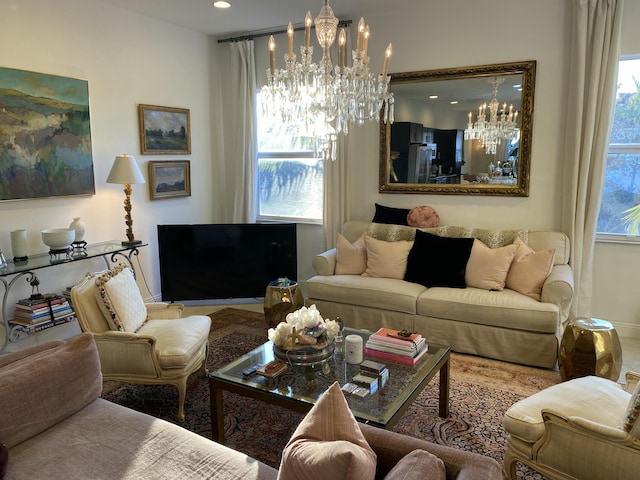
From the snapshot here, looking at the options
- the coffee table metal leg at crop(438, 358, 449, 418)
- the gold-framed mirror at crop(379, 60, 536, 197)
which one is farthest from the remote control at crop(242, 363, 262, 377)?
the gold-framed mirror at crop(379, 60, 536, 197)

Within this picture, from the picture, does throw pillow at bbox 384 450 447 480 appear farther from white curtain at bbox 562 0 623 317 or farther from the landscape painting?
the landscape painting

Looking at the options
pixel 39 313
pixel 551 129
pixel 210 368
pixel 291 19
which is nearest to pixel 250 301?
pixel 210 368

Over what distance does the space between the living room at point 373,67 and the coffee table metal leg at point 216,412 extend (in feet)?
7.07

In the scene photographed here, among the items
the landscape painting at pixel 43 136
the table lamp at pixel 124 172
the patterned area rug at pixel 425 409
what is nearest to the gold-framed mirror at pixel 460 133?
the patterned area rug at pixel 425 409

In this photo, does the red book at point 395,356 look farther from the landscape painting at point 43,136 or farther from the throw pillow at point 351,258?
the landscape painting at point 43,136

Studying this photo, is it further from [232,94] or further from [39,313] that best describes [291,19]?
[39,313]

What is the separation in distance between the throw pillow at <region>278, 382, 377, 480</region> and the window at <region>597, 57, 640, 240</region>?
3.58m

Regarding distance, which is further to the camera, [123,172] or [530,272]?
[123,172]

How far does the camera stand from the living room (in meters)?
3.66

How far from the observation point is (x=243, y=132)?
17.3 ft

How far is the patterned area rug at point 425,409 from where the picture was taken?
8.07 ft

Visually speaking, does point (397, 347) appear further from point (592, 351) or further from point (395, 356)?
point (592, 351)

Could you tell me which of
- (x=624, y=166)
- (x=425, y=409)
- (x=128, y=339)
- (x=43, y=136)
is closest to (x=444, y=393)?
(x=425, y=409)

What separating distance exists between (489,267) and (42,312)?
3.45 meters
